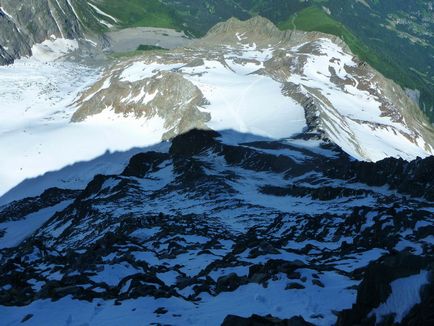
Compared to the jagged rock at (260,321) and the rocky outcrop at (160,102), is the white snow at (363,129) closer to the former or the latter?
the rocky outcrop at (160,102)

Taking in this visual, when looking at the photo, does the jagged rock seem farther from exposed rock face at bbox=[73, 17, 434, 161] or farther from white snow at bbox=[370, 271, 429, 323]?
exposed rock face at bbox=[73, 17, 434, 161]

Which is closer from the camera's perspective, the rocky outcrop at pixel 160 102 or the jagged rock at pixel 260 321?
the jagged rock at pixel 260 321

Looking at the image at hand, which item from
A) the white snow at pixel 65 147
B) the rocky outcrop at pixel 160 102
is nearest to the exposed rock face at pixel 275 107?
the rocky outcrop at pixel 160 102

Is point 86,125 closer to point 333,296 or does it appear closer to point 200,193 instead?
point 200,193

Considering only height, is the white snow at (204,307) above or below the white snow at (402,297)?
below

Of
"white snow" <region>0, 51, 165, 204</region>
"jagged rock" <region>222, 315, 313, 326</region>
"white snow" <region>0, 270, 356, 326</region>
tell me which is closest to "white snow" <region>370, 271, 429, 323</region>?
"jagged rock" <region>222, 315, 313, 326</region>

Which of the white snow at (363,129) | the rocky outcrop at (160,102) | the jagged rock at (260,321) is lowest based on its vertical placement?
the white snow at (363,129)

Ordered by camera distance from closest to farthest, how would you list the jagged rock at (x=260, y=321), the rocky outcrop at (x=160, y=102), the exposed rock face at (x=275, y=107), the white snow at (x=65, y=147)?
the jagged rock at (x=260, y=321)
the exposed rock face at (x=275, y=107)
the white snow at (x=65, y=147)
the rocky outcrop at (x=160, y=102)

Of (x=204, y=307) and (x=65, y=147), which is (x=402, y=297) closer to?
(x=204, y=307)
